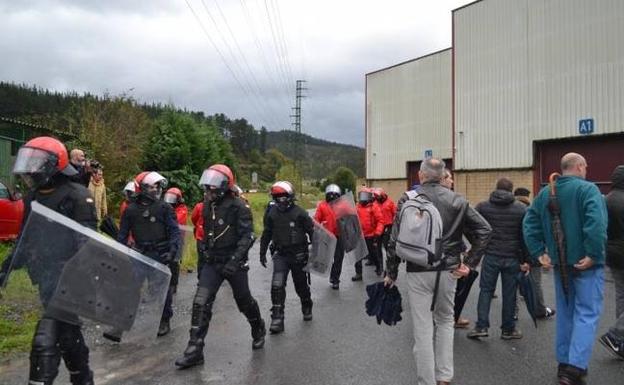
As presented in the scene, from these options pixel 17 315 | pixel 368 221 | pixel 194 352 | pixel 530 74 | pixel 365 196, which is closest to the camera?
pixel 194 352

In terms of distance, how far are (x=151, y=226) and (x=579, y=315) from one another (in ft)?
15.4

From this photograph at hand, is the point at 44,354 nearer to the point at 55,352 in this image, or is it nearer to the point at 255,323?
the point at 55,352

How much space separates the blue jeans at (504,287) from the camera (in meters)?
6.39

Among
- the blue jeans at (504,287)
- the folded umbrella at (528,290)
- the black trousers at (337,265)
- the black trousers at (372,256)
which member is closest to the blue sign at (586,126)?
the black trousers at (372,256)

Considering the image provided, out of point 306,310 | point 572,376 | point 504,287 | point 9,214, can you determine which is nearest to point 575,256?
point 572,376

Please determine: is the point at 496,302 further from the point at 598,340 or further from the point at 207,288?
the point at 207,288

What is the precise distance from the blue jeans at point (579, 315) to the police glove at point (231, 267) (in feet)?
10.1

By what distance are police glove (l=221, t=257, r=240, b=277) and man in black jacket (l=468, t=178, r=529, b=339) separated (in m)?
2.82

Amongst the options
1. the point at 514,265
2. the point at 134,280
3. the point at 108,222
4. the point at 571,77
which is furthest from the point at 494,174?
the point at 134,280

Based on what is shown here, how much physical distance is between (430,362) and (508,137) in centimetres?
2007

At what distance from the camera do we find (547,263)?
5.12m

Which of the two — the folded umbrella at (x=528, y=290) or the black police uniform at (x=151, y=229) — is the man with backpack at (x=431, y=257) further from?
the black police uniform at (x=151, y=229)

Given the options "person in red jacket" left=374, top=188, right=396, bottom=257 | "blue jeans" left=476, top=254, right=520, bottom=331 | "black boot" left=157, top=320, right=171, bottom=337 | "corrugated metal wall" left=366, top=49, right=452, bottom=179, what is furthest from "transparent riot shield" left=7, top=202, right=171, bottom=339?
"corrugated metal wall" left=366, top=49, right=452, bottom=179

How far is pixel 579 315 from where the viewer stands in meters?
4.80
